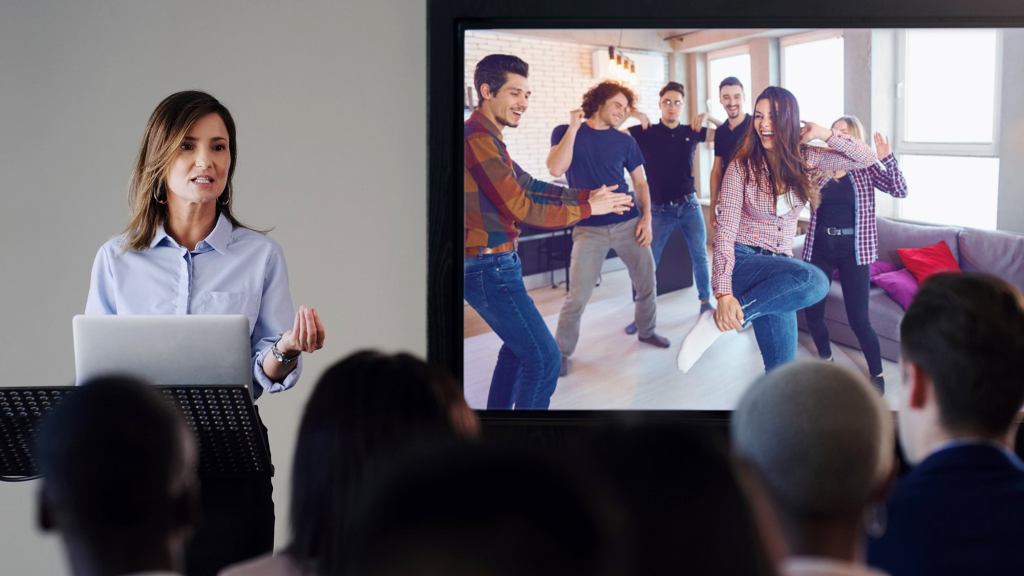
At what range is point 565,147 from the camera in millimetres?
3627

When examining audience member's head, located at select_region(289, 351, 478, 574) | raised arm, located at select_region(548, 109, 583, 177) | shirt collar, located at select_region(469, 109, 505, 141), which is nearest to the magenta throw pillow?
raised arm, located at select_region(548, 109, 583, 177)

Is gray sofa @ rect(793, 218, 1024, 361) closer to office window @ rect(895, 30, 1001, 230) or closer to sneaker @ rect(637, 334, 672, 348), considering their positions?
office window @ rect(895, 30, 1001, 230)

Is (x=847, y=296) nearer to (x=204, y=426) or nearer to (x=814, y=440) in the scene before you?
(x=204, y=426)

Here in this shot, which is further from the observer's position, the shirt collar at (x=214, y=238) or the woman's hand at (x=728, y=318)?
the woman's hand at (x=728, y=318)

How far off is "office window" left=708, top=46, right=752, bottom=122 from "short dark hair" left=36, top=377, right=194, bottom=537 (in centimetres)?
288

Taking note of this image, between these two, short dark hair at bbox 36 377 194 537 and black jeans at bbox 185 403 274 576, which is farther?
black jeans at bbox 185 403 274 576

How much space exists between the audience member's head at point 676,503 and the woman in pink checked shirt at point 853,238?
3.05 meters

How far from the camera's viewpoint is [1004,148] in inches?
143

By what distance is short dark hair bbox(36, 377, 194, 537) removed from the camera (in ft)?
3.33

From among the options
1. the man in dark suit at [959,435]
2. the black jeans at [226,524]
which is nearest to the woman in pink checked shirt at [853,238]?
the man in dark suit at [959,435]

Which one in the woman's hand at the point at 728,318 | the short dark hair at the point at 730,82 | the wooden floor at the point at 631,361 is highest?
the short dark hair at the point at 730,82

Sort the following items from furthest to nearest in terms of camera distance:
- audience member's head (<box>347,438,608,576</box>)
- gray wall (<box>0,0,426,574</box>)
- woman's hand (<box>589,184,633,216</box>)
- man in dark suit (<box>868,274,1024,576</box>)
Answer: gray wall (<box>0,0,426,574</box>), woman's hand (<box>589,184,633,216</box>), man in dark suit (<box>868,274,1024,576</box>), audience member's head (<box>347,438,608,576</box>)

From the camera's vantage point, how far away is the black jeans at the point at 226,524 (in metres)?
2.24

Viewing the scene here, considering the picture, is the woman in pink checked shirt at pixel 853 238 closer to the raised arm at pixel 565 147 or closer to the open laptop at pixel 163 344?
the raised arm at pixel 565 147
